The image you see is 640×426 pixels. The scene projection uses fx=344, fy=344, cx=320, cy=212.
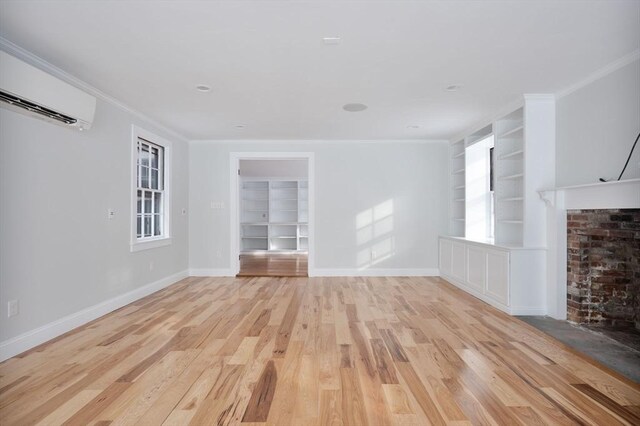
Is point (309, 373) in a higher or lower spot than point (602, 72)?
lower

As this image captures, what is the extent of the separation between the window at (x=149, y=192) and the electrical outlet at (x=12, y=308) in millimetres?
1662

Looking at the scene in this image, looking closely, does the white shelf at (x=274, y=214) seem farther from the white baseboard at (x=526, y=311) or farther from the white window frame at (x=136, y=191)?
the white baseboard at (x=526, y=311)

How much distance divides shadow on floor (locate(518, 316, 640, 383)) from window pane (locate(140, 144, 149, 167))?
5.21m

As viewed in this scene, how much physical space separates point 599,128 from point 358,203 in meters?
3.62

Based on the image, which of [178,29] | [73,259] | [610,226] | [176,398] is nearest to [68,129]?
[73,259]

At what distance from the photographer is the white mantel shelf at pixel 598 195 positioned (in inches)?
112

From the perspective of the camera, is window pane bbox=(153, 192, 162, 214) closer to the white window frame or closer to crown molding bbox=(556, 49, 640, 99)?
the white window frame

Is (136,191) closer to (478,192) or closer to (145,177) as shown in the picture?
(145,177)

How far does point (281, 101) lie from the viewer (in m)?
4.07

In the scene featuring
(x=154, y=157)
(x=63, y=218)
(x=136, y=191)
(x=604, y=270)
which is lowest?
(x=604, y=270)

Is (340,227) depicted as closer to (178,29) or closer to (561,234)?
(561,234)

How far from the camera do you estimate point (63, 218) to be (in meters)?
3.26

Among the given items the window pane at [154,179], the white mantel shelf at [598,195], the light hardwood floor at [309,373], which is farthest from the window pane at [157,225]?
the white mantel shelf at [598,195]

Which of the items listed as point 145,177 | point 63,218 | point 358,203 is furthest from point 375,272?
point 63,218
